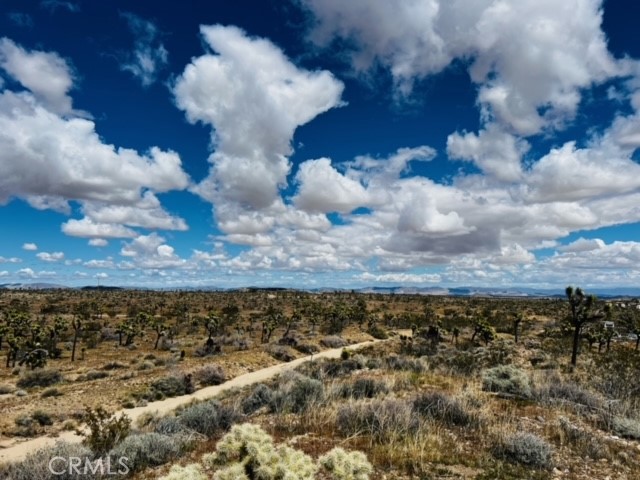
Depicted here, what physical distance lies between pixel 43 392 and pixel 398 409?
70.3 ft

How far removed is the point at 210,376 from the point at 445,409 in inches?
771

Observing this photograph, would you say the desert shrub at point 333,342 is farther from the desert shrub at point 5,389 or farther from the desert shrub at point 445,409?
the desert shrub at point 445,409

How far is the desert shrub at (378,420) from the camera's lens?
1036 cm

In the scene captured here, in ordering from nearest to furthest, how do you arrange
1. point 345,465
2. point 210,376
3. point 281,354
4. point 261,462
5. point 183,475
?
point 183,475 → point 261,462 → point 345,465 → point 210,376 → point 281,354

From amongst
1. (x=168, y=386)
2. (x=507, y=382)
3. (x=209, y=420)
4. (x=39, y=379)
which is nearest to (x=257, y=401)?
(x=209, y=420)

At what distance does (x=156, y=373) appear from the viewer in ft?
91.4

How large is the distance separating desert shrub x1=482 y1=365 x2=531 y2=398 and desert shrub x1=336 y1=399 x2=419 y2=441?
5.53 meters

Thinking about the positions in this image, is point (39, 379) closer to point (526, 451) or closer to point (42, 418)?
point (42, 418)

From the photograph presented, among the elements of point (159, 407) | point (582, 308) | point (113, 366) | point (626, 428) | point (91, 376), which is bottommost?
point (113, 366)

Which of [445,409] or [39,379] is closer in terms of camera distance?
[445,409]

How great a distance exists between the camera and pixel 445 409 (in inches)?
461

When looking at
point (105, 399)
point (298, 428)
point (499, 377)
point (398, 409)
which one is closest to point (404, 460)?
point (398, 409)

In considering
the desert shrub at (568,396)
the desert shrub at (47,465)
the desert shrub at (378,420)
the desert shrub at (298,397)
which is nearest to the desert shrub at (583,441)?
the desert shrub at (568,396)

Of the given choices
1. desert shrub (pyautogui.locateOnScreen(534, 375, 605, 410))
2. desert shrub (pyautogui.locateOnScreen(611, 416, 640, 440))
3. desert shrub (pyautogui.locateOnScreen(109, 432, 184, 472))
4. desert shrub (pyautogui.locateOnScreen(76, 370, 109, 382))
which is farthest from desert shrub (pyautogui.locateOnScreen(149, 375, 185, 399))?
desert shrub (pyautogui.locateOnScreen(611, 416, 640, 440))
